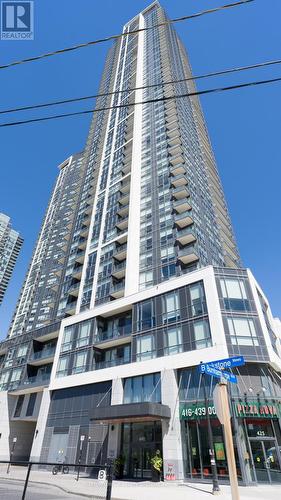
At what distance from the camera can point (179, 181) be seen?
156 feet

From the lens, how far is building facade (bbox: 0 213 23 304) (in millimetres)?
137750

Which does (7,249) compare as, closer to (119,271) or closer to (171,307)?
(119,271)

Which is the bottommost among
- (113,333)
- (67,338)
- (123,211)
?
(113,333)

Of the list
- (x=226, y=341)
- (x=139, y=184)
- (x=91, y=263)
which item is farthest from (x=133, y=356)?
(x=139, y=184)

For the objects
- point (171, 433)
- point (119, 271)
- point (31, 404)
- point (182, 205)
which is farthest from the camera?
point (182, 205)

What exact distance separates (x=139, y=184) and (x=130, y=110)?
2539cm

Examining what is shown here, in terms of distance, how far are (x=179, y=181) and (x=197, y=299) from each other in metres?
23.7

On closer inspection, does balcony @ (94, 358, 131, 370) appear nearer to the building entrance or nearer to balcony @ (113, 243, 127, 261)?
the building entrance

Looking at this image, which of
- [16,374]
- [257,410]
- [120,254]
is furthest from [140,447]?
[16,374]

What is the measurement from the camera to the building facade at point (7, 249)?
13775cm

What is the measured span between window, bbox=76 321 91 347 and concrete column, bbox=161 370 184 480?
12631 millimetres

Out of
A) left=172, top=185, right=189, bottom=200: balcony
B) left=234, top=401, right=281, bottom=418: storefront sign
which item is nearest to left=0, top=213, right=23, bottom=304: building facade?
left=172, top=185, right=189, bottom=200: balcony

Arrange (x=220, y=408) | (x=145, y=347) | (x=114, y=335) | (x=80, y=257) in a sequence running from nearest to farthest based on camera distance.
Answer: (x=220, y=408)
(x=145, y=347)
(x=114, y=335)
(x=80, y=257)

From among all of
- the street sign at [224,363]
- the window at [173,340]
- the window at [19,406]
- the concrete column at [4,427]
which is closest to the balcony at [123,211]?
the window at [173,340]
